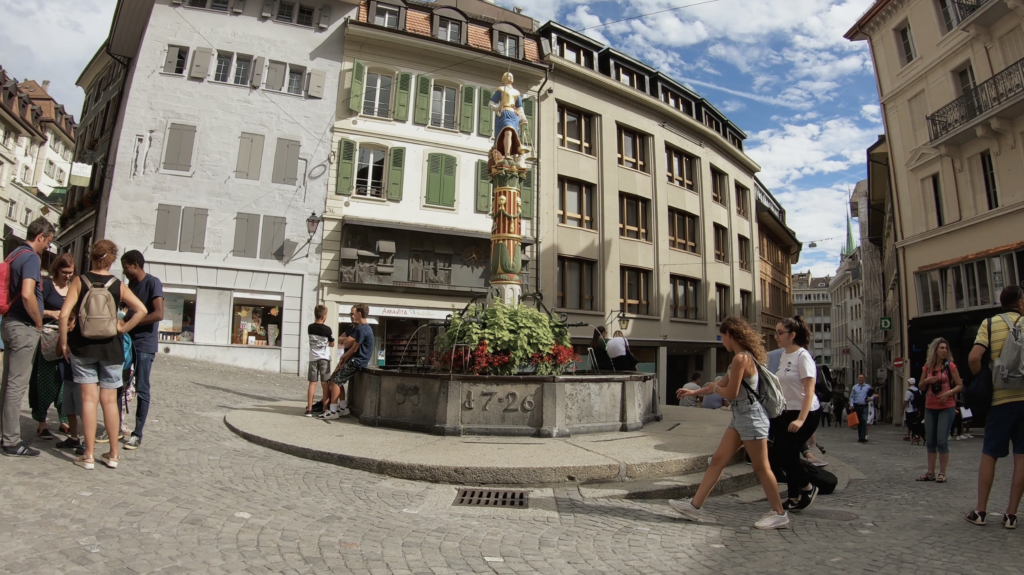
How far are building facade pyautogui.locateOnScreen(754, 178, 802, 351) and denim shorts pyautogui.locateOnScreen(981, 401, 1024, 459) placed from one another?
3138 cm

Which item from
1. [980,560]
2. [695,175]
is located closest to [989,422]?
[980,560]

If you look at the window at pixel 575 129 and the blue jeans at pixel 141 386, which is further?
the window at pixel 575 129

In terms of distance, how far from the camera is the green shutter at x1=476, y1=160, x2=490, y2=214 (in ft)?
76.2

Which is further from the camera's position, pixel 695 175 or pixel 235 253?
pixel 695 175

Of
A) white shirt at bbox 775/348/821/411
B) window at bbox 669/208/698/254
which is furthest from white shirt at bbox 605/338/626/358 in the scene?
window at bbox 669/208/698/254

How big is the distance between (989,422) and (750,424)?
75.7 inches

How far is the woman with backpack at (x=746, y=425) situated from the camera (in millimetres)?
4270

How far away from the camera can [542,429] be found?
695 centimetres

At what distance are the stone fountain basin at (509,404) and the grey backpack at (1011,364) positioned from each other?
12.9 feet


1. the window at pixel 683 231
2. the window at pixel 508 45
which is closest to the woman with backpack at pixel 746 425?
the window at pixel 508 45

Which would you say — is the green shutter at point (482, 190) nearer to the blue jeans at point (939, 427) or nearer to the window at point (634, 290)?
the window at point (634, 290)

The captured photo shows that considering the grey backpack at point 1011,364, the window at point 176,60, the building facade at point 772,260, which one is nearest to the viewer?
the grey backpack at point 1011,364

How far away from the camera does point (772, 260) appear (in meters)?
42.0

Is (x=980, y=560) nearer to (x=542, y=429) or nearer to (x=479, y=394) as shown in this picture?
(x=542, y=429)
